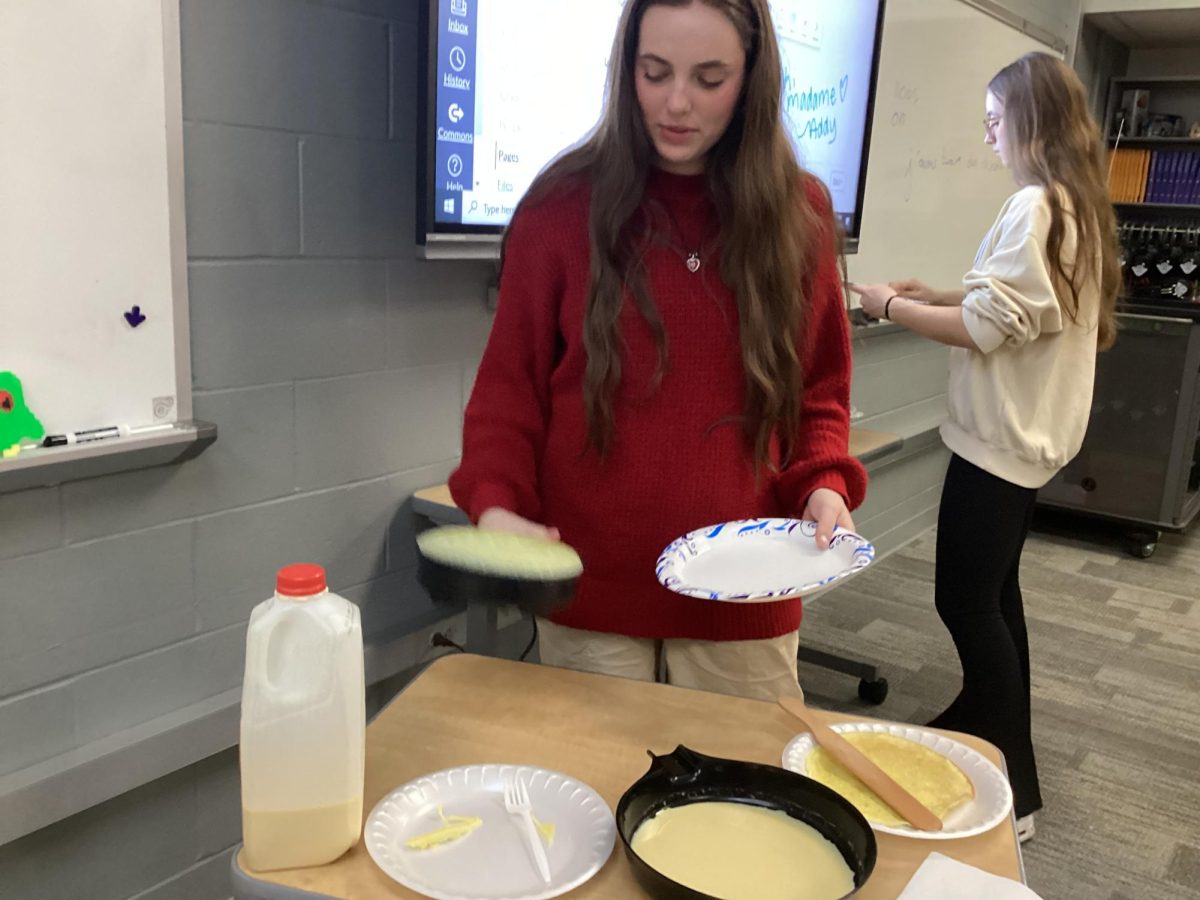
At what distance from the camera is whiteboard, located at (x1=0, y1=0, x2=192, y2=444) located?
1.14m

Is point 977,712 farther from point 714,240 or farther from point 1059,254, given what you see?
point 714,240

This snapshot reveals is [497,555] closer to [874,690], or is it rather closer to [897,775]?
[897,775]

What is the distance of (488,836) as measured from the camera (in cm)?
76

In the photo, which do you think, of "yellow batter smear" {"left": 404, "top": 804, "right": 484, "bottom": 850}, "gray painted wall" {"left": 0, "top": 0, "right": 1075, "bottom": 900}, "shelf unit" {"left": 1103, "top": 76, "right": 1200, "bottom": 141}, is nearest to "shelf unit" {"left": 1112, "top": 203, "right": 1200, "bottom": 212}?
"shelf unit" {"left": 1103, "top": 76, "right": 1200, "bottom": 141}

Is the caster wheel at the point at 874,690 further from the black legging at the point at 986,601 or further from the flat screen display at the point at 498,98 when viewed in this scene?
the flat screen display at the point at 498,98

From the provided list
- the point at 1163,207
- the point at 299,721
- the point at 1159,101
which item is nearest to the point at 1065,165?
the point at 299,721

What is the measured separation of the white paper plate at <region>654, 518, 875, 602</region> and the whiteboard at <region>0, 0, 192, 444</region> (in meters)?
0.74

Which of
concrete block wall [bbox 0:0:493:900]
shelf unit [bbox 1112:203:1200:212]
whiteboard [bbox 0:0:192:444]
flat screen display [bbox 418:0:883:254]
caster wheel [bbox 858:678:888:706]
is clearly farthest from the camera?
shelf unit [bbox 1112:203:1200:212]

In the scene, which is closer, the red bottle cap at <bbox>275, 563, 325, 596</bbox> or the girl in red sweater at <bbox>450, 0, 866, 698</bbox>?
the red bottle cap at <bbox>275, 563, 325, 596</bbox>

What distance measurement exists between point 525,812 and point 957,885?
0.32 meters

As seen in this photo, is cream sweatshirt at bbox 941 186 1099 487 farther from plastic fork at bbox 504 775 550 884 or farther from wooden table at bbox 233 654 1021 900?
plastic fork at bbox 504 775 550 884

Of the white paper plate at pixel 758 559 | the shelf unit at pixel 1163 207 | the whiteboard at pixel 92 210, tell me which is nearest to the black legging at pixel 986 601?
the white paper plate at pixel 758 559

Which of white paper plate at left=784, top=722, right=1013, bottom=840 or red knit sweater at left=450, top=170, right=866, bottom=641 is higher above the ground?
red knit sweater at left=450, top=170, right=866, bottom=641

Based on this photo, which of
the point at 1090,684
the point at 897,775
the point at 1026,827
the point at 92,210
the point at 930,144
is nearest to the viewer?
the point at 897,775
